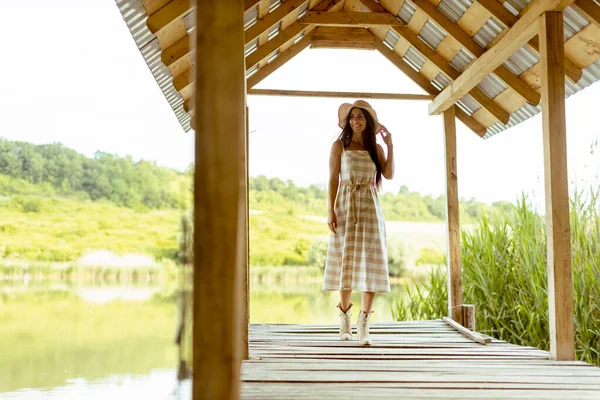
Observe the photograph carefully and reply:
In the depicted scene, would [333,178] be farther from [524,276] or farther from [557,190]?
[524,276]

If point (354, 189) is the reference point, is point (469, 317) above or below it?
below

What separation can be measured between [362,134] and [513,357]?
1646 mm

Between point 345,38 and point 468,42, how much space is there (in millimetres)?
1477

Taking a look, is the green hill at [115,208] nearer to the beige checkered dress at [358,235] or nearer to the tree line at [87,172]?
the tree line at [87,172]

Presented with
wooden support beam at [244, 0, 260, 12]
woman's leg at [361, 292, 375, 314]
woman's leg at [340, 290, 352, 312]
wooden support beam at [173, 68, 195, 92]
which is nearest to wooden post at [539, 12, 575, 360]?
woman's leg at [361, 292, 375, 314]

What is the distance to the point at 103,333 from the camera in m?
17.4

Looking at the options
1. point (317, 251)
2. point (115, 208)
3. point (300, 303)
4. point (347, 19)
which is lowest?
point (300, 303)

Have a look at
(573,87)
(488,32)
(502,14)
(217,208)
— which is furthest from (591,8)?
(217,208)

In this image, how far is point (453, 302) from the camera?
566 centimetres

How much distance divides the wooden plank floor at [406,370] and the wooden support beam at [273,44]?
7.11 feet

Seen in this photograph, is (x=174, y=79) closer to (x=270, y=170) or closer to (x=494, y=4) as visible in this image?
(x=494, y=4)

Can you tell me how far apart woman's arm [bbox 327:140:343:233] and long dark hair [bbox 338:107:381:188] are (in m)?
0.06

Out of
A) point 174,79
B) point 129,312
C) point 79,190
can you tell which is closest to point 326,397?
point 174,79

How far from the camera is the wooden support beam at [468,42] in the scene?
16.3ft
